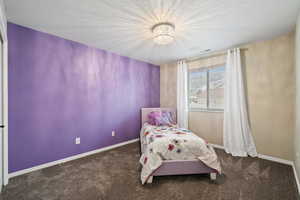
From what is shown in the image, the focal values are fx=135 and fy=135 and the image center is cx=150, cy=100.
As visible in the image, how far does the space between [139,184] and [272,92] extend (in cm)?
293

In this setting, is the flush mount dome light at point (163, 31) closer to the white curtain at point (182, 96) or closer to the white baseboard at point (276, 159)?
the white curtain at point (182, 96)

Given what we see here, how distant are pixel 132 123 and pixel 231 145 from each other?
246cm

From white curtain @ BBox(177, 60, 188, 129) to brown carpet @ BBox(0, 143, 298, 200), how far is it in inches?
61.5

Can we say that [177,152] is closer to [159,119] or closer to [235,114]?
[159,119]

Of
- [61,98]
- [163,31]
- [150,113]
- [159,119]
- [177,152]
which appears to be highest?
[163,31]

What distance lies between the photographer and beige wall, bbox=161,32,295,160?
2.44 meters

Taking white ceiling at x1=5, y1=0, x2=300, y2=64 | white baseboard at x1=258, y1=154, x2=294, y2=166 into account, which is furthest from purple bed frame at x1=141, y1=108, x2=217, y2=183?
white ceiling at x1=5, y1=0, x2=300, y2=64

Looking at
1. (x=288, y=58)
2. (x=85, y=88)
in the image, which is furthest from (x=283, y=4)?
(x=85, y=88)

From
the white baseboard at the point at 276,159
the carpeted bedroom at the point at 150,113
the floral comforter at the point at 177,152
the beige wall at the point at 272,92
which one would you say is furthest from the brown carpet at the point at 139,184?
the beige wall at the point at 272,92

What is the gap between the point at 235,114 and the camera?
9.61 feet

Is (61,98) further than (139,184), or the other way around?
(61,98)

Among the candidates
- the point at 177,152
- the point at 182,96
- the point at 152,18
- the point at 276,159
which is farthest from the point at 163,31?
the point at 276,159

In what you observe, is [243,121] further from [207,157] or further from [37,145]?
[37,145]

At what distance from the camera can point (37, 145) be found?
2277 millimetres
